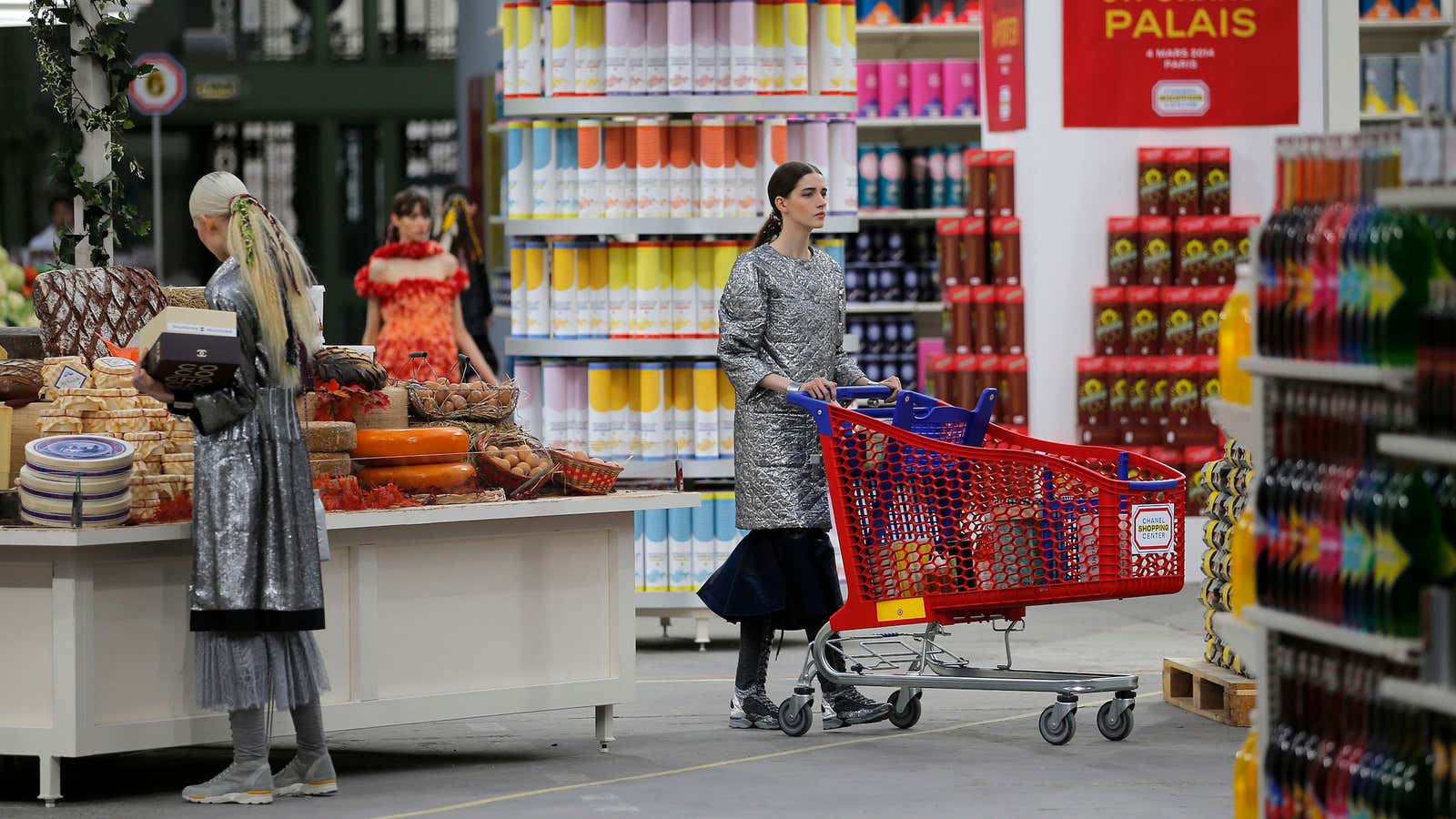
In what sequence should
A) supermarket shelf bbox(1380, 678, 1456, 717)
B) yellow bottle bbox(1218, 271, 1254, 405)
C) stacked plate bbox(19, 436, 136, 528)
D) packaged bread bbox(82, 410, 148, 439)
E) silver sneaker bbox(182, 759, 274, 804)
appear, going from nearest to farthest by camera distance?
supermarket shelf bbox(1380, 678, 1456, 717) → yellow bottle bbox(1218, 271, 1254, 405) → stacked plate bbox(19, 436, 136, 528) → silver sneaker bbox(182, 759, 274, 804) → packaged bread bbox(82, 410, 148, 439)

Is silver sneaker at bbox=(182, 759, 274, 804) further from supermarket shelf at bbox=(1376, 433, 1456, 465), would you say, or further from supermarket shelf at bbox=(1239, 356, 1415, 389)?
→ supermarket shelf at bbox=(1376, 433, 1456, 465)

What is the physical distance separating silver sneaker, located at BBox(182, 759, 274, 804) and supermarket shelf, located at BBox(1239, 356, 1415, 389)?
2516mm

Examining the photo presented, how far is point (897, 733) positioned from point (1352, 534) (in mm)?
2739

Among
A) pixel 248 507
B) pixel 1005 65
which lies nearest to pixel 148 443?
pixel 248 507

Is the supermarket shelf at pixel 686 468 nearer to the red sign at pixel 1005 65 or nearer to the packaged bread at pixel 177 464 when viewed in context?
the packaged bread at pixel 177 464

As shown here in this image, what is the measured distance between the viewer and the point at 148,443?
16.5 feet

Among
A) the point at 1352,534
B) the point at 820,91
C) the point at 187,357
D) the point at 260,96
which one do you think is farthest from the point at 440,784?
the point at 260,96

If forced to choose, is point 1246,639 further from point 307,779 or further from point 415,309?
point 415,309

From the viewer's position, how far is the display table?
15.8 ft

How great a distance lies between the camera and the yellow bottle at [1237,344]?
3.78 meters

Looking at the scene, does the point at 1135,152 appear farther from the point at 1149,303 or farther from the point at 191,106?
the point at 191,106

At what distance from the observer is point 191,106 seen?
66.4 ft

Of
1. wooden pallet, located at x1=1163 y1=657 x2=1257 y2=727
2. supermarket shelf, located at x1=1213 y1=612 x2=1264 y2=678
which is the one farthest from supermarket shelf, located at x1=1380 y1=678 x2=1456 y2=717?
wooden pallet, located at x1=1163 y1=657 x2=1257 y2=727

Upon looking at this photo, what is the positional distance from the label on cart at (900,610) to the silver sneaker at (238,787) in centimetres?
156
